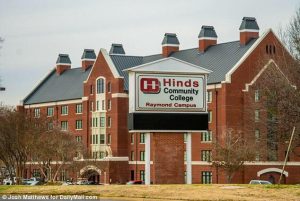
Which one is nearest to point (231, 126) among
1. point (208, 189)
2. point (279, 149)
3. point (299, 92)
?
point (279, 149)

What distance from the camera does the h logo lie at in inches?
2302

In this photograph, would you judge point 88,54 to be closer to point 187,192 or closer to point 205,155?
point 205,155

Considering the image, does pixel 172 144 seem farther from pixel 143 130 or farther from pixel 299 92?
pixel 299 92

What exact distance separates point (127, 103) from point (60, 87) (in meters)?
→ 22.7

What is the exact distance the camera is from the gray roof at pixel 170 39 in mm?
118250

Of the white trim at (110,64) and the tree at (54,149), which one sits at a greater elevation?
the white trim at (110,64)

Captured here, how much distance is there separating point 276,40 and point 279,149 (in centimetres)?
1345

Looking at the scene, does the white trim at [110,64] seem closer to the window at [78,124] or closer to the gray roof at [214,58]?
the gray roof at [214,58]

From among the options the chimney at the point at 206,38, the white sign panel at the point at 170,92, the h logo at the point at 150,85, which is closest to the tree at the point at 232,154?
the chimney at the point at 206,38

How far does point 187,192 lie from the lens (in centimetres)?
4322

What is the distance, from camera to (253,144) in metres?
94.7

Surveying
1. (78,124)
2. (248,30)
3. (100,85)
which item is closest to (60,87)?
(78,124)

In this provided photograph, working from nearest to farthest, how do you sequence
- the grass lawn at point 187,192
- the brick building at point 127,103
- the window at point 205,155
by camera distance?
the grass lawn at point 187,192 → the brick building at point 127,103 → the window at point 205,155

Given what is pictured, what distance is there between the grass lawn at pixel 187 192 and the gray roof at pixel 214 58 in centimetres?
5722
